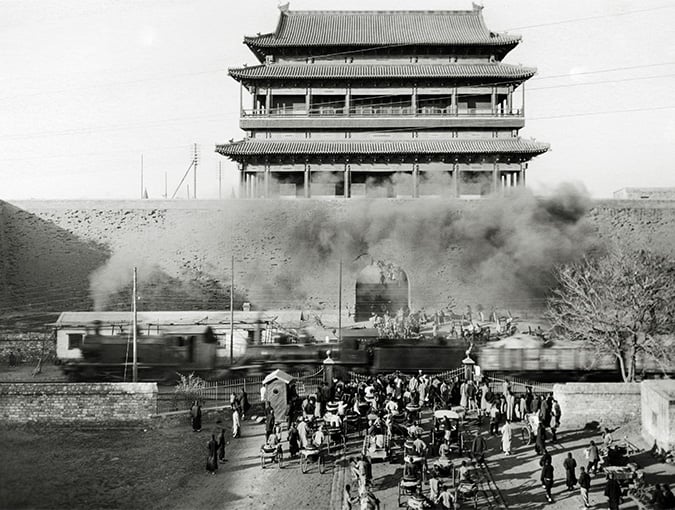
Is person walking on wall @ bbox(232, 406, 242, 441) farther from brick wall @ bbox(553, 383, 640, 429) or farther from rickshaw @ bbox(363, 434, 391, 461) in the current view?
brick wall @ bbox(553, 383, 640, 429)

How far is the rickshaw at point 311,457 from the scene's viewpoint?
38.2 ft

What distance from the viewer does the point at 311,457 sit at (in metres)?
11.9

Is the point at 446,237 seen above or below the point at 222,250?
above

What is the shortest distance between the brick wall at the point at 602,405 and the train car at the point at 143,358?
9.62 meters

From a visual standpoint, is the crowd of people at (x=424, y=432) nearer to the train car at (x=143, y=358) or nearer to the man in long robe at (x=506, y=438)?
the man in long robe at (x=506, y=438)

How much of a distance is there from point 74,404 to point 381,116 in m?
20.7

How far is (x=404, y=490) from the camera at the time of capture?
10.1 meters

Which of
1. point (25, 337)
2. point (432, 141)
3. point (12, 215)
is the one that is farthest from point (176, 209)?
point (432, 141)

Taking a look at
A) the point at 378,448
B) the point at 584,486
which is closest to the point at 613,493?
the point at 584,486

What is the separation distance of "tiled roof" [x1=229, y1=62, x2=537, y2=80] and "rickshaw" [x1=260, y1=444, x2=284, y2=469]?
72.7ft

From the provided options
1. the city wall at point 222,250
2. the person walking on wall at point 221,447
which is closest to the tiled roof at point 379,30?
the city wall at point 222,250

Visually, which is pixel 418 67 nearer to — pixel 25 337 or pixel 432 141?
pixel 432 141

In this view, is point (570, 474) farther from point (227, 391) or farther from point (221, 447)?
point (227, 391)

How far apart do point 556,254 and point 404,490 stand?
1929 centimetres
